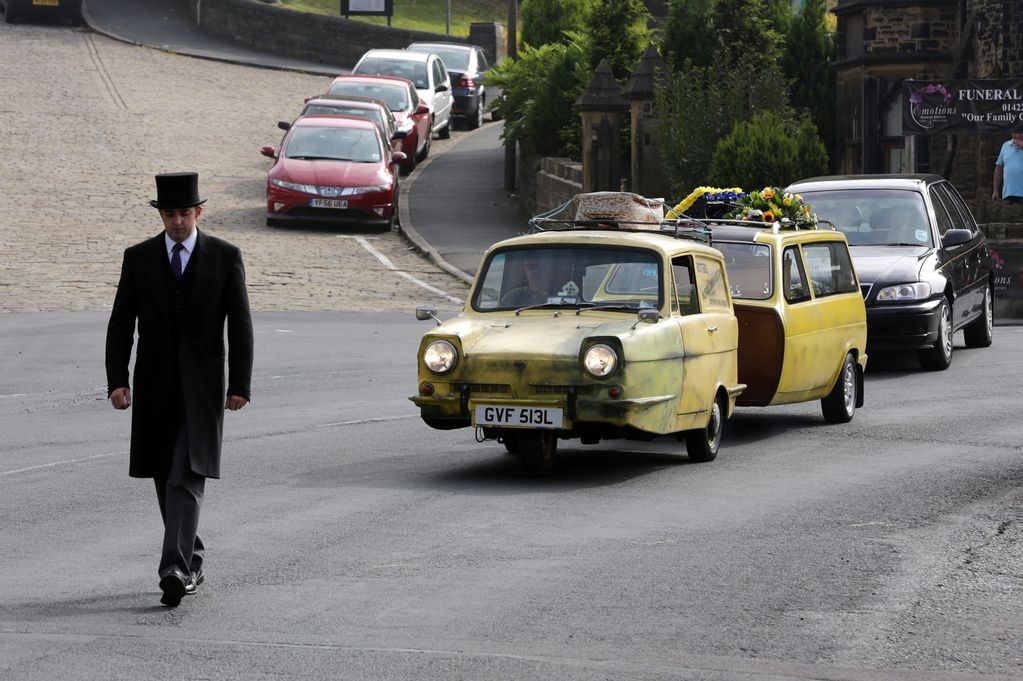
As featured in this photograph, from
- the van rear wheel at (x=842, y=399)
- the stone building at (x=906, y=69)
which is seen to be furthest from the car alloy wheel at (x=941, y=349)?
the stone building at (x=906, y=69)

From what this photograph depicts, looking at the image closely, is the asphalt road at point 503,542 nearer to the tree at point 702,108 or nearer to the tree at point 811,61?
the tree at point 702,108

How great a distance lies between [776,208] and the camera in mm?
15680

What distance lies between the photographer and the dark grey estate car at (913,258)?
17.6 metres

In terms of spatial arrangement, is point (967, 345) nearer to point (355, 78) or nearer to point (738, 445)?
point (738, 445)

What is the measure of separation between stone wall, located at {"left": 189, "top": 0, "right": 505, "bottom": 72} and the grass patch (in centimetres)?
1381

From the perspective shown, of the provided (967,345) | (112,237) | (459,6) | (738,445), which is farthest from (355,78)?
(459,6)

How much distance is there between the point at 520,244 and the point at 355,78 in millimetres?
26432

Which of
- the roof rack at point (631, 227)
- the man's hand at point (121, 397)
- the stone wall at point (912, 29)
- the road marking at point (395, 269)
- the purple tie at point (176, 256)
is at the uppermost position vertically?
the stone wall at point (912, 29)

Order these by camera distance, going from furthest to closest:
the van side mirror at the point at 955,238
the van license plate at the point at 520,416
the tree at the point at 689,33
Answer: the tree at the point at 689,33
the van side mirror at the point at 955,238
the van license plate at the point at 520,416

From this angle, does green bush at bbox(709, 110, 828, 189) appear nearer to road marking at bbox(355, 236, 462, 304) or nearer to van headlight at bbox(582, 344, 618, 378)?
road marking at bbox(355, 236, 462, 304)

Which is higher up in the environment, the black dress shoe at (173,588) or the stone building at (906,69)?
the stone building at (906,69)

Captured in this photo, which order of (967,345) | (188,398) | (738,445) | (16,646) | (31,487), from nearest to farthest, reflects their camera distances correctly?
(16,646), (188,398), (31,487), (738,445), (967,345)

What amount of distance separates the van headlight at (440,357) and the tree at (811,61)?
24428 mm

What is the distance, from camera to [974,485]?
1133 centimetres
